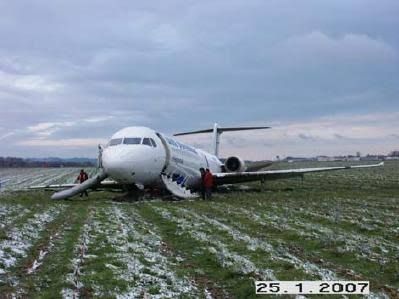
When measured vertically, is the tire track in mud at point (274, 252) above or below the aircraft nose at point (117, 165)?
below

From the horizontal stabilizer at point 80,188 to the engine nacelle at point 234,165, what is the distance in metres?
11.9

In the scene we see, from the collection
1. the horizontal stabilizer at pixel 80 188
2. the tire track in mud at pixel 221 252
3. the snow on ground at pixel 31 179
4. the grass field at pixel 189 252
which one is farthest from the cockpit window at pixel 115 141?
the snow on ground at pixel 31 179

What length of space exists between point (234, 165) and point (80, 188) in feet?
42.4

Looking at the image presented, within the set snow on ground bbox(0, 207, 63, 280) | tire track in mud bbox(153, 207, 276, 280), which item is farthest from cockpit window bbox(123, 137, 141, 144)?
tire track in mud bbox(153, 207, 276, 280)

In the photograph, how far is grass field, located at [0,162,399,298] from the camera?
7.68m

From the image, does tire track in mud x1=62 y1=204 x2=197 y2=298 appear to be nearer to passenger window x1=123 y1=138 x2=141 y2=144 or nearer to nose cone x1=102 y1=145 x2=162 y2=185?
nose cone x1=102 y1=145 x2=162 y2=185

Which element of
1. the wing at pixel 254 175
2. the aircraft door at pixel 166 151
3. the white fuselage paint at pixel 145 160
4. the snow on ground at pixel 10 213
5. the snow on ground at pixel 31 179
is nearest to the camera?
the snow on ground at pixel 10 213

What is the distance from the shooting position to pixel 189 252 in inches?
411

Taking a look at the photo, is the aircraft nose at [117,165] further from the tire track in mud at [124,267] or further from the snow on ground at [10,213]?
the tire track in mud at [124,267]

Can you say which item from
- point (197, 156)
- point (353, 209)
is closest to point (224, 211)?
point (353, 209)

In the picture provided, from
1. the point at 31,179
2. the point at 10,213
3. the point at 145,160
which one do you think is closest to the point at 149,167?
the point at 145,160

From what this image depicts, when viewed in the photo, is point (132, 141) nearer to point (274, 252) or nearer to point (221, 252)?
point (221, 252)

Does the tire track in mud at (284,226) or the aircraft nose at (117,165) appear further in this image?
the aircraft nose at (117,165)

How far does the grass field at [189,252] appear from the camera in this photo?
7.68 metres
